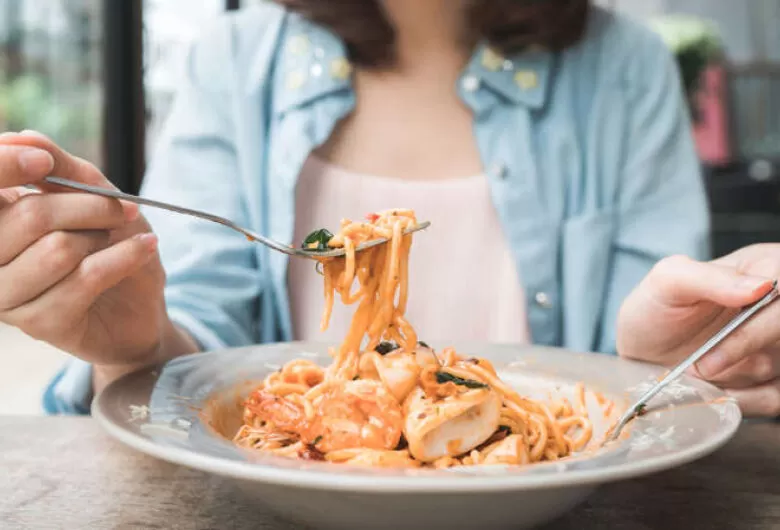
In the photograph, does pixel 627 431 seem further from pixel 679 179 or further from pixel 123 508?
pixel 679 179

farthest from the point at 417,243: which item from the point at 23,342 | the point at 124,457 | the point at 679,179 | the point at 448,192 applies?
the point at 23,342

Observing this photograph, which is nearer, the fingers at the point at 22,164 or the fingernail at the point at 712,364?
the fingers at the point at 22,164

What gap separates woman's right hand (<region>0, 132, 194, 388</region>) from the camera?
793 mm

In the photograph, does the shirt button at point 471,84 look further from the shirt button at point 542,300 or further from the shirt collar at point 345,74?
the shirt button at point 542,300

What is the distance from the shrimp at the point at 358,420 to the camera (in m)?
0.83

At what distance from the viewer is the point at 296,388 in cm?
99

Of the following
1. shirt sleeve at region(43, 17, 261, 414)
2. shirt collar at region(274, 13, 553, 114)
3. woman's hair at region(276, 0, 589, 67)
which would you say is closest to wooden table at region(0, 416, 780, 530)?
shirt sleeve at region(43, 17, 261, 414)

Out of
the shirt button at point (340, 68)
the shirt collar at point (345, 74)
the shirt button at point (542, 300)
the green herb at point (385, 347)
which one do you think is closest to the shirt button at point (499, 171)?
the shirt collar at point (345, 74)

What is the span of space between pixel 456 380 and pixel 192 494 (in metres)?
0.31

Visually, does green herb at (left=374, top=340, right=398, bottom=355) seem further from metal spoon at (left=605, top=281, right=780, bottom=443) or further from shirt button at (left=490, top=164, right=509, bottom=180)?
shirt button at (left=490, top=164, right=509, bottom=180)

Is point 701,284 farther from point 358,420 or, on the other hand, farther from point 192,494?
point 192,494

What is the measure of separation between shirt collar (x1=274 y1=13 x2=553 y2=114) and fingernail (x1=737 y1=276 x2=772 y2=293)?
991 mm

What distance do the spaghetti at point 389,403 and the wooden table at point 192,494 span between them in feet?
0.28

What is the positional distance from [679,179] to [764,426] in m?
0.83
